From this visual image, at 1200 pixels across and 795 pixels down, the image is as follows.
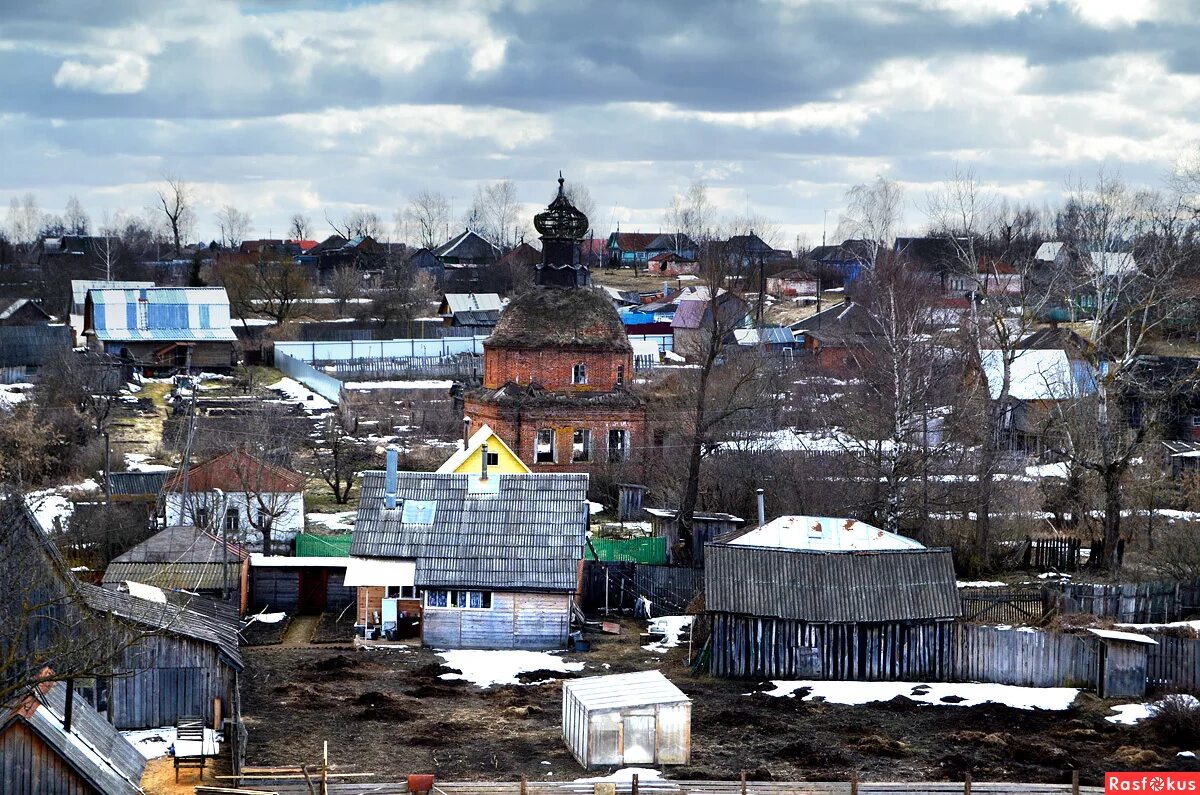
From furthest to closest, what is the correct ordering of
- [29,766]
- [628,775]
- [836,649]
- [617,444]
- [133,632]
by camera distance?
[617,444], [836,649], [133,632], [628,775], [29,766]

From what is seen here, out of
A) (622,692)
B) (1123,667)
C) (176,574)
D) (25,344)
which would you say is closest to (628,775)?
(622,692)

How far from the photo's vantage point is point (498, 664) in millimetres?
27797

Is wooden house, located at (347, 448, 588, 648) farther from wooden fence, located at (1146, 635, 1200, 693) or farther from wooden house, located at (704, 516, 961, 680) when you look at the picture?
wooden fence, located at (1146, 635, 1200, 693)

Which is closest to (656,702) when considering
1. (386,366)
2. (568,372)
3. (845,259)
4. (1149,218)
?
(568,372)

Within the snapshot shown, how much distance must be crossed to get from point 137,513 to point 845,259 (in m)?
84.2

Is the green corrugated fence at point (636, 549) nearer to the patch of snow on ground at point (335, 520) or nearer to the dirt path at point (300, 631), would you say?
the patch of snow on ground at point (335, 520)

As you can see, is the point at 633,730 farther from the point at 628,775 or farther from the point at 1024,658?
the point at 1024,658

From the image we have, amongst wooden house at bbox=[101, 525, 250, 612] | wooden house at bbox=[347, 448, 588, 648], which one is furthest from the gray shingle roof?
wooden house at bbox=[101, 525, 250, 612]

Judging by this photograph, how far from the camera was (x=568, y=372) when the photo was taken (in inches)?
1781

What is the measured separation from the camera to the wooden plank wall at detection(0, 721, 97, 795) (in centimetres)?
1802

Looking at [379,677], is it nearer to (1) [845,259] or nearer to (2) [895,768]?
(2) [895,768]

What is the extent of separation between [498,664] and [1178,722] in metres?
11.8

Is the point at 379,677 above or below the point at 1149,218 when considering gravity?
below

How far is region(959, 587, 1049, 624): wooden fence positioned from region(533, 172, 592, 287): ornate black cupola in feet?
68.5
